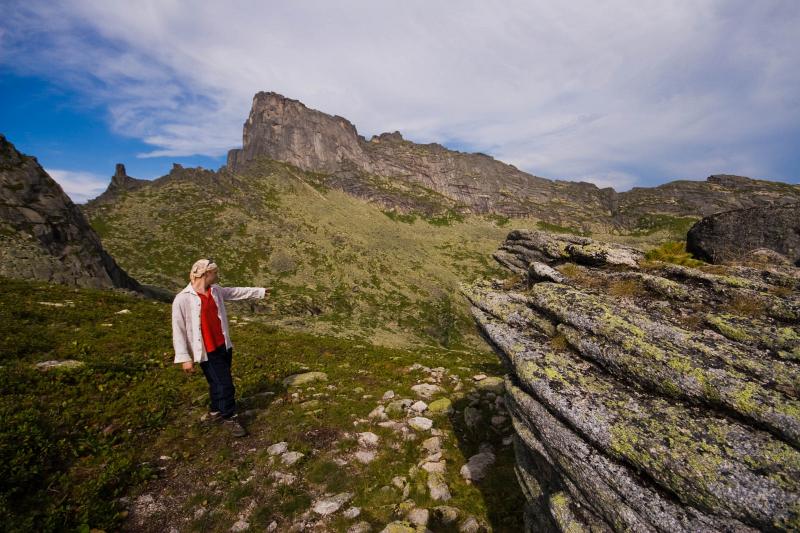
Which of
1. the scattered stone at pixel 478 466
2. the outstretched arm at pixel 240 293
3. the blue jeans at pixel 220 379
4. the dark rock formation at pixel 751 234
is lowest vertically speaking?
the scattered stone at pixel 478 466

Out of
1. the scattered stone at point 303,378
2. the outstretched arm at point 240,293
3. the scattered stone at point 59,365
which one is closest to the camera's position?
the outstretched arm at point 240,293

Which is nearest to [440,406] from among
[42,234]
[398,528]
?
[398,528]

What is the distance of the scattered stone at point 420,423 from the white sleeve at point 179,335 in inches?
262

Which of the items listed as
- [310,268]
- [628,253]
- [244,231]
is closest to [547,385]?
[628,253]

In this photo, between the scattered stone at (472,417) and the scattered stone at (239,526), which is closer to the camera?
the scattered stone at (239,526)

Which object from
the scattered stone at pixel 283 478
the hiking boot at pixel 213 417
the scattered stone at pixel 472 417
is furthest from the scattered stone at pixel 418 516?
the hiking boot at pixel 213 417

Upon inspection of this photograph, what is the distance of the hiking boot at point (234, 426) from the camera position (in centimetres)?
947

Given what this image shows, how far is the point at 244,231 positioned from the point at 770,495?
2952 inches

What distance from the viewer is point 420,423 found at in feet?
35.0

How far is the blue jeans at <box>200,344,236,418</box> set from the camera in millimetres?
9492

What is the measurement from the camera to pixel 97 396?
32.9 ft

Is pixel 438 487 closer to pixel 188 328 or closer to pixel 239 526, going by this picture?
pixel 239 526

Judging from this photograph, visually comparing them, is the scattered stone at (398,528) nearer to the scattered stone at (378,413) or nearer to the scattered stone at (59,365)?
the scattered stone at (378,413)

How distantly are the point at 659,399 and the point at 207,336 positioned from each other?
33.3ft
